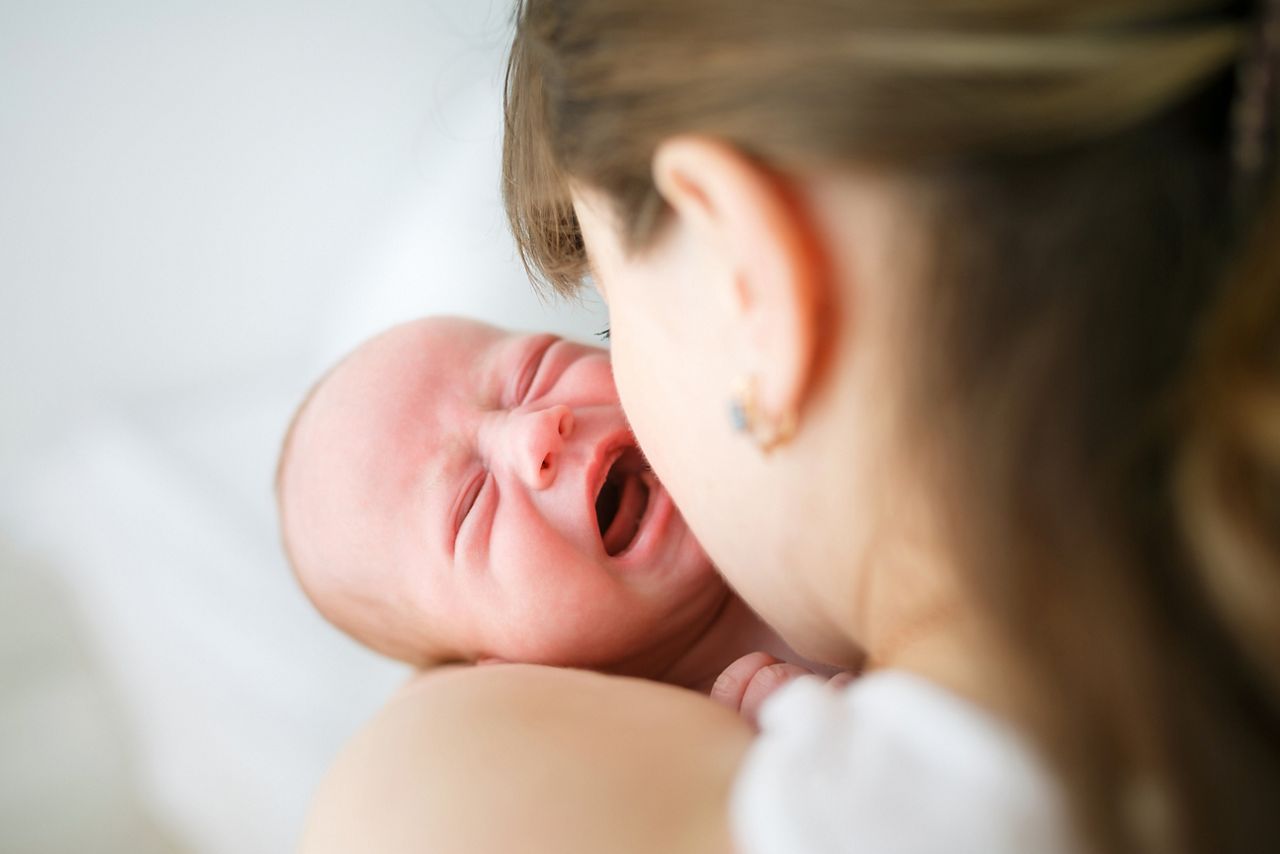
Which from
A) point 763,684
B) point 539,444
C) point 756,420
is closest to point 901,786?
point 756,420

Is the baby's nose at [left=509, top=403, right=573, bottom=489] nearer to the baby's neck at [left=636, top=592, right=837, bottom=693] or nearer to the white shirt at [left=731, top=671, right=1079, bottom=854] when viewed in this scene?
the baby's neck at [left=636, top=592, right=837, bottom=693]

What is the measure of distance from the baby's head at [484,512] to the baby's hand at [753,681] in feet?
0.34

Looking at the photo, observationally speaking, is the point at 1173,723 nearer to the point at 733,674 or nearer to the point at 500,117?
the point at 733,674

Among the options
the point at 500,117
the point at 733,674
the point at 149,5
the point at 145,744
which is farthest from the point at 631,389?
the point at 149,5

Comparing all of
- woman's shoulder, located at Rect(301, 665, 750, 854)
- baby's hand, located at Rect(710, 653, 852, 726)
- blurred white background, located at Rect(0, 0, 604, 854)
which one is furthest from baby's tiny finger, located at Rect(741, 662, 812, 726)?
blurred white background, located at Rect(0, 0, 604, 854)

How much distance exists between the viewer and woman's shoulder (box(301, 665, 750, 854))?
64 centimetres

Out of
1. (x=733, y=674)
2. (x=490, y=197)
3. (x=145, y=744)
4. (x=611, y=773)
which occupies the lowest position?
(x=145, y=744)

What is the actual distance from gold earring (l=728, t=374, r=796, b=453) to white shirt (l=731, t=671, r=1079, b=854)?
0.15 metres

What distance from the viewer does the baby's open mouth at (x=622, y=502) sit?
3.76ft

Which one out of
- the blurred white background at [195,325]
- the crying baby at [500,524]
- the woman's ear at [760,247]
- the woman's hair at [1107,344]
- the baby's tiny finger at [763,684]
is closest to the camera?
the woman's hair at [1107,344]

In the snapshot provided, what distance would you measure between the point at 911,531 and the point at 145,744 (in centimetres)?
116

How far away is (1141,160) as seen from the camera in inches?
19.4

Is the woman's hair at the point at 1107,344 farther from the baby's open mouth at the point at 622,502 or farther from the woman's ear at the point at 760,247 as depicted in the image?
the baby's open mouth at the point at 622,502

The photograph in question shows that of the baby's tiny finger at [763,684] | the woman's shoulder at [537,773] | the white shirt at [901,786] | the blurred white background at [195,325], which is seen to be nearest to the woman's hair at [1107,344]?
the white shirt at [901,786]
